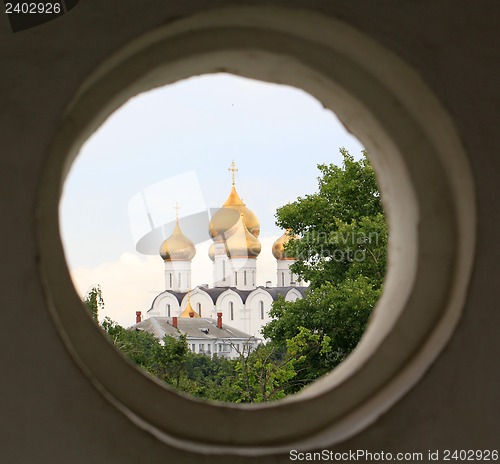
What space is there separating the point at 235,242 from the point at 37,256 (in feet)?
123

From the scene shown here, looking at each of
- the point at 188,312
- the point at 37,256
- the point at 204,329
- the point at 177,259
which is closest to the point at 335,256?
the point at 37,256

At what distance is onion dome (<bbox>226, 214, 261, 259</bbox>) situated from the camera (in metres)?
37.9

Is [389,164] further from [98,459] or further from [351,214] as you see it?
[351,214]

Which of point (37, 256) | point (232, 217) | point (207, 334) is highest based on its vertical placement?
point (232, 217)

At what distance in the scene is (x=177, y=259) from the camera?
138 feet

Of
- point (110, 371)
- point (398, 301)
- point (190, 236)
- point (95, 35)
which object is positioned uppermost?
point (190, 236)

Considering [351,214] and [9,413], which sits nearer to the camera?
[9,413]

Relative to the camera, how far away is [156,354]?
2336cm

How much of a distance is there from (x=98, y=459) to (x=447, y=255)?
2.07 feet

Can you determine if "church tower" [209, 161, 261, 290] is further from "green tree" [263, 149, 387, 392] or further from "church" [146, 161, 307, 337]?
"green tree" [263, 149, 387, 392]

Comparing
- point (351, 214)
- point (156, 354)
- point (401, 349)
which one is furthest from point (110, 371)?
point (156, 354)

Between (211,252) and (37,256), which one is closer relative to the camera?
(37,256)

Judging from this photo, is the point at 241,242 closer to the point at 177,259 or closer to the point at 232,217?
the point at 232,217

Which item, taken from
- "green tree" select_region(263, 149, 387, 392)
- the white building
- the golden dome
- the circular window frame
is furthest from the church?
the circular window frame
